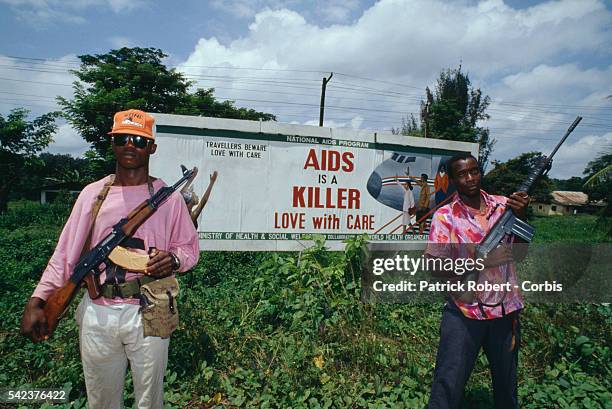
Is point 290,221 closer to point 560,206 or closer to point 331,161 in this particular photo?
point 331,161

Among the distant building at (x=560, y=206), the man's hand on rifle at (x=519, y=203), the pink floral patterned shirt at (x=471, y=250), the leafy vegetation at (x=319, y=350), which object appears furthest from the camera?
the distant building at (x=560, y=206)

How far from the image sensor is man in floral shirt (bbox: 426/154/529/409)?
2.54 meters

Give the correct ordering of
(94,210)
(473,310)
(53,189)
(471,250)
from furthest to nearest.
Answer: (53,189) → (471,250) → (473,310) → (94,210)

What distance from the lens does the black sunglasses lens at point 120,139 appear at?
234cm

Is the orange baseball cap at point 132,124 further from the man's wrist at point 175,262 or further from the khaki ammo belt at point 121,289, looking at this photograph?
the khaki ammo belt at point 121,289

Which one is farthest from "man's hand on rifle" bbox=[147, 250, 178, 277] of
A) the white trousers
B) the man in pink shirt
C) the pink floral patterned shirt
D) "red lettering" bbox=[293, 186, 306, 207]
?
"red lettering" bbox=[293, 186, 306, 207]

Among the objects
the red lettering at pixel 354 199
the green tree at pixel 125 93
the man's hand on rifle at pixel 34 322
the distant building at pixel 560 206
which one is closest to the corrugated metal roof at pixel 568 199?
the distant building at pixel 560 206

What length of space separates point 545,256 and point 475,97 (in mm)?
27666

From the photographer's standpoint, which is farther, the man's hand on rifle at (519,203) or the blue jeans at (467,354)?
the man's hand on rifle at (519,203)

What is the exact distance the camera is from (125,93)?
2489cm

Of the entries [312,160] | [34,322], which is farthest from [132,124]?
[312,160]

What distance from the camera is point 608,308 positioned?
16.4 ft

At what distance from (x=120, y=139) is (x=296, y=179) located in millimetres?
3928

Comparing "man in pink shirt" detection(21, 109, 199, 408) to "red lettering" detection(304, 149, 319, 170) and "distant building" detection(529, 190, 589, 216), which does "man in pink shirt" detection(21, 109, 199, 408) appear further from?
"distant building" detection(529, 190, 589, 216)
